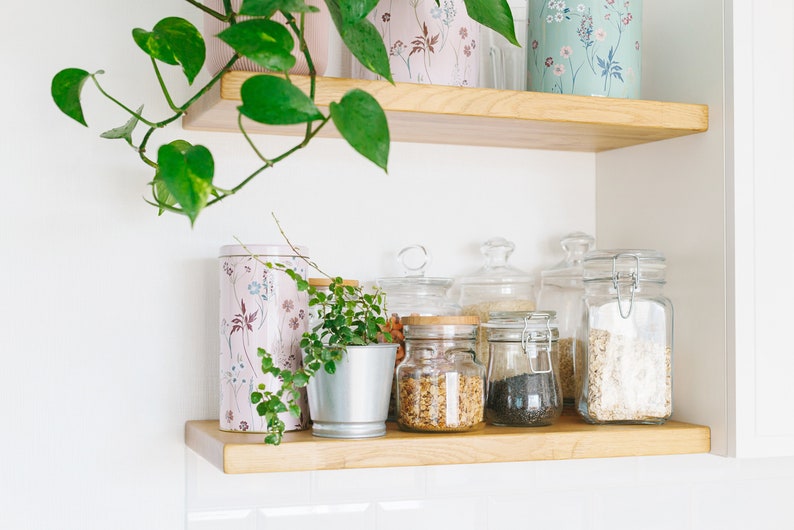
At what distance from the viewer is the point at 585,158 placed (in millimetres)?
1451

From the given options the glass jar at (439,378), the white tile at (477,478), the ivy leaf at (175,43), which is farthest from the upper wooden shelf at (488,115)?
the white tile at (477,478)

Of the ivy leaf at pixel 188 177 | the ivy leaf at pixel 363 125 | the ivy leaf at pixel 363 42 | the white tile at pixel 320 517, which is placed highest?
the ivy leaf at pixel 363 42

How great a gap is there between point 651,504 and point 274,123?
94 centimetres

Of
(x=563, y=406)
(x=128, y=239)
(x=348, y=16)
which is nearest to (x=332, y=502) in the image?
(x=563, y=406)

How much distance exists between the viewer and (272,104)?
87cm

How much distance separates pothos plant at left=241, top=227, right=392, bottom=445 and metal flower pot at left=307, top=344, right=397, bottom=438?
13 millimetres

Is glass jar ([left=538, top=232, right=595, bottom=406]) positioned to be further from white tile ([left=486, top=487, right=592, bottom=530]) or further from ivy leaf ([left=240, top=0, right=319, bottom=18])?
ivy leaf ([left=240, top=0, right=319, bottom=18])

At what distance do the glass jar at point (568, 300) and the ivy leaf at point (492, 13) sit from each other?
0.39m

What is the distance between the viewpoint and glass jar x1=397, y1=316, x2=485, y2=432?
3.61 ft

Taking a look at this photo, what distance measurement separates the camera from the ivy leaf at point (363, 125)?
34.7 inches

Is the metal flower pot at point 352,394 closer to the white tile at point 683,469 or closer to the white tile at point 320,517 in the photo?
the white tile at point 320,517

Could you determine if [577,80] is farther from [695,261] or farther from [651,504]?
[651,504]

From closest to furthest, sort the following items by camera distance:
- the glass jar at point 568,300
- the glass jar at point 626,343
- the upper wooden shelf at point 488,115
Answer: the upper wooden shelf at point 488,115 < the glass jar at point 626,343 < the glass jar at point 568,300

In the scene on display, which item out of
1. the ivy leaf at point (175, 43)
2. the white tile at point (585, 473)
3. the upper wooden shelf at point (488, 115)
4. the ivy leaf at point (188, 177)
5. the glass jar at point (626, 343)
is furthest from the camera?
the white tile at point (585, 473)
